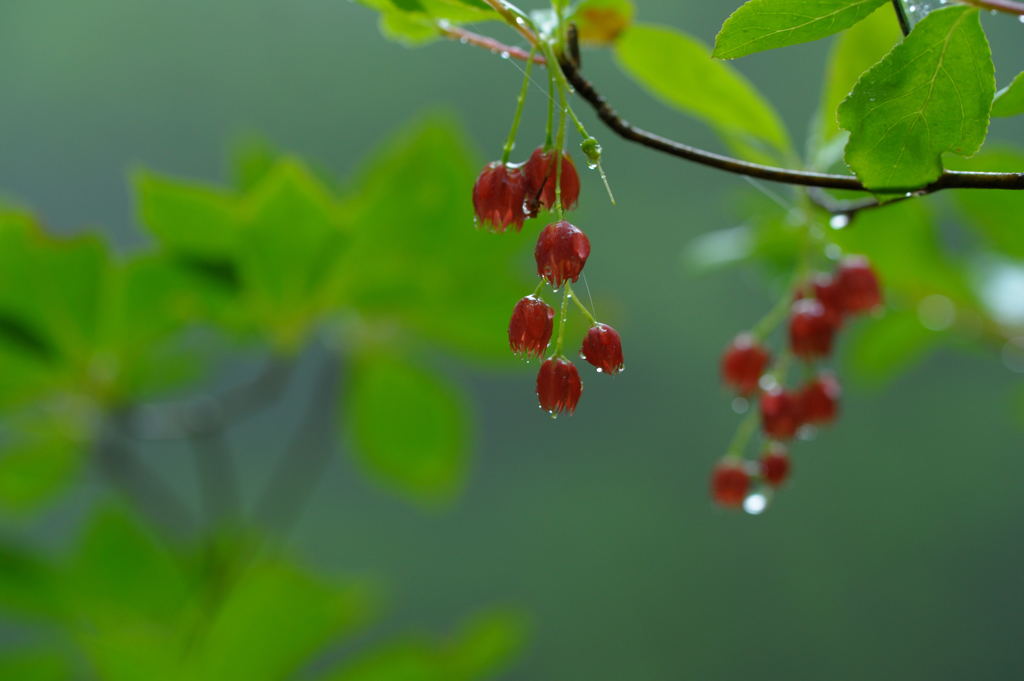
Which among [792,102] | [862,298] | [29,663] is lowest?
[29,663]

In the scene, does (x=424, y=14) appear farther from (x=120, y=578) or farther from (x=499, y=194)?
(x=120, y=578)

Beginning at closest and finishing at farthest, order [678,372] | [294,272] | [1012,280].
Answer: [294,272] → [1012,280] → [678,372]

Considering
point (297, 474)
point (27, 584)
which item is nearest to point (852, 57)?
point (27, 584)

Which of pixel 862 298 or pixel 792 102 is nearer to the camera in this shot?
pixel 862 298

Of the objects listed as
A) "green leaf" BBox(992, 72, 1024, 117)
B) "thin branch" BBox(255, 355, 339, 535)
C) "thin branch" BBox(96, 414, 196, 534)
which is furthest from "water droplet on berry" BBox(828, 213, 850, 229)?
"thin branch" BBox(255, 355, 339, 535)

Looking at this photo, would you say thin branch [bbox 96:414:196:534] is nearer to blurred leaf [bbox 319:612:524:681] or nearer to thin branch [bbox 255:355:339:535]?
blurred leaf [bbox 319:612:524:681]

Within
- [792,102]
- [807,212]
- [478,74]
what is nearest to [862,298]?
[807,212]

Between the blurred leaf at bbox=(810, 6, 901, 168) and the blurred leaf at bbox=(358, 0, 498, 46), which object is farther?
the blurred leaf at bbox=(810, 6, 901, 168)

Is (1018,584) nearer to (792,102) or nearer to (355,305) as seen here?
(792,102)
